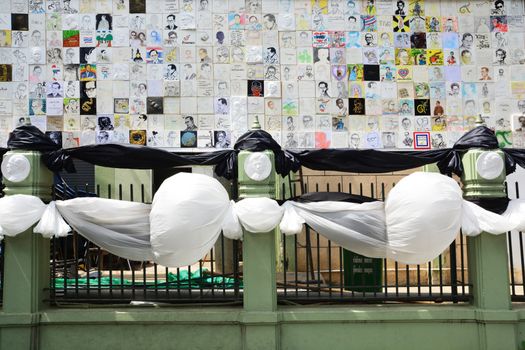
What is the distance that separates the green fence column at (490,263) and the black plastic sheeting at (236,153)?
0.69 feet

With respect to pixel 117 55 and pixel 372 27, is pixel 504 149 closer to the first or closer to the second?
pixel 372 27

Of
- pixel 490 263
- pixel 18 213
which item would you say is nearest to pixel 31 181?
pixel 18 213

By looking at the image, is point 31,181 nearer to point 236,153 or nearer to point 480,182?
point 236,153

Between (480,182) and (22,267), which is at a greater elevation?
(480,182)

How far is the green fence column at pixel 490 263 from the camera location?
6324mm

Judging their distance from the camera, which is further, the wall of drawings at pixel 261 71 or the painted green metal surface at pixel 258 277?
the wall of drawings at pixel 261 71

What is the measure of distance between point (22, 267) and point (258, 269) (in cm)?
286

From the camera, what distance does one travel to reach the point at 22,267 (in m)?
6.39

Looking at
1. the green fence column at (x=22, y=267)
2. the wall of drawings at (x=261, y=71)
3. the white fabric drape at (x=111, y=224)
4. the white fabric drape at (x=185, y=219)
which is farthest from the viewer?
the wall of drawings at (x=261, y=71)

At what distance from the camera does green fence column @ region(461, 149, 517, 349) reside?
6324 mm

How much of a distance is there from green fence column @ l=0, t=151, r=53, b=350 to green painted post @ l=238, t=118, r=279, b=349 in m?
2.54

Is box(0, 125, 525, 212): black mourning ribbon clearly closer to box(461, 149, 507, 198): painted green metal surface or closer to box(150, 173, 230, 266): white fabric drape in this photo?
box(461, 149, 507, 198): painted green metal surface

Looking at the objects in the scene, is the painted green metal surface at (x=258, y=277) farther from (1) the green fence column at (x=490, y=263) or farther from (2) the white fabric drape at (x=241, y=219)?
(1) the green fence column at (x=490, y=263)

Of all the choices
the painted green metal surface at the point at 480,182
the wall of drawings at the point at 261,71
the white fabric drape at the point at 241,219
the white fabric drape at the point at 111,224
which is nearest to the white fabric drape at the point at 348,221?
the white fabric drape at the point at 241,219
